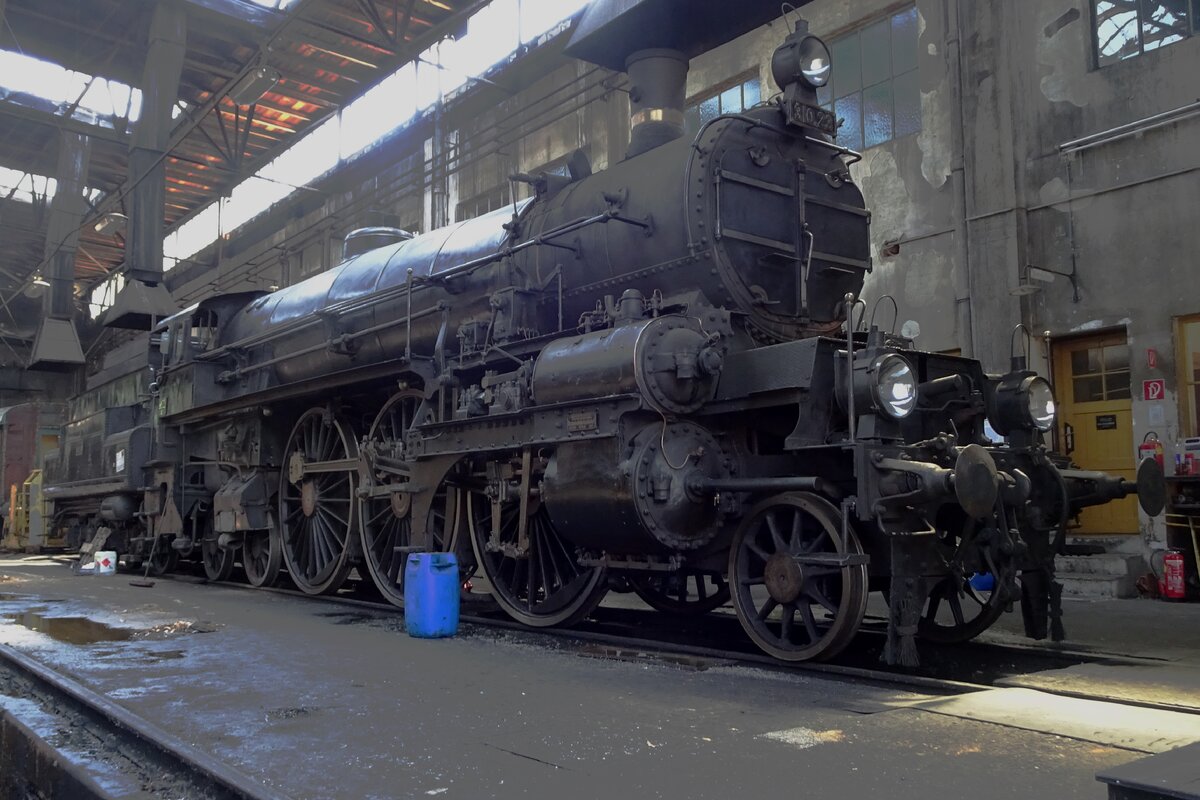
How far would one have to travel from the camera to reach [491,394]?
6457mm

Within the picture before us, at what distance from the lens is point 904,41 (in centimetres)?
1136

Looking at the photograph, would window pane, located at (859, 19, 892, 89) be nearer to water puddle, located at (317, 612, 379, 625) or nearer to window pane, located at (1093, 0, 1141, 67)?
→ window pane, located at (1093, 0, 1141, 67)

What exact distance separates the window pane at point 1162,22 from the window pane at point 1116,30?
0.26ft

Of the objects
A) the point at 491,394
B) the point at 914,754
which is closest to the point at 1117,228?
the point at 491,394

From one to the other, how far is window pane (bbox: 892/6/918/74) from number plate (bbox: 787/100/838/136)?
5.92 metres

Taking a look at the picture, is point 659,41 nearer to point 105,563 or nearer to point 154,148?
point 105,563

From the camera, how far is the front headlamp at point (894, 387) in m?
4.54

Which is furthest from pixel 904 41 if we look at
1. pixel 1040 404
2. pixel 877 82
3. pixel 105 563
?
pixel 105 563

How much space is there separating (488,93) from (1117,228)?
11466mm

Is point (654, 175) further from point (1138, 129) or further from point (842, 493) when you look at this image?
point (1138, 129)

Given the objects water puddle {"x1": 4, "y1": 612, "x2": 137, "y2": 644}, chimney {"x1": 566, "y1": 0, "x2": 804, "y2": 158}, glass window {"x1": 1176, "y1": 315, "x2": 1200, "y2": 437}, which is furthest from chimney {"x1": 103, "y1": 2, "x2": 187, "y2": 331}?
glass window {"x1": 1176, "y1": 315, "x2": 1200, "y2": 437}

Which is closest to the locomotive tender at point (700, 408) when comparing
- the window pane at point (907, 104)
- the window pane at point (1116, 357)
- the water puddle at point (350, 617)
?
the water puddle at point (350, 617)

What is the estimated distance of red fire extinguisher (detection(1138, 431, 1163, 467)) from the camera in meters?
8.93

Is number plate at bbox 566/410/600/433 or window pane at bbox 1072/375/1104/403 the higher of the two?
window pane at bbox 1072/375/1104/403
